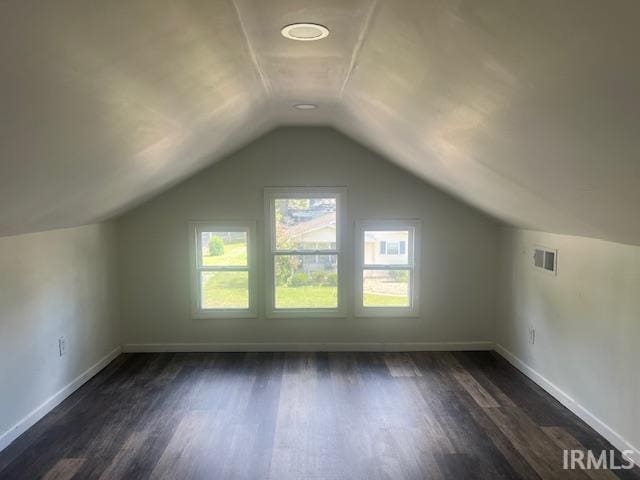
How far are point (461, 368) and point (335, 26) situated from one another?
362 centimetres

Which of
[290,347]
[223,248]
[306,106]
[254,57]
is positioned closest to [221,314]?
[223,248]

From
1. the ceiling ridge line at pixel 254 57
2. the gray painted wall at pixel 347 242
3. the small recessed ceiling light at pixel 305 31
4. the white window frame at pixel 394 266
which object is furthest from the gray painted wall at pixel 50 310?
the white window frame at pixel 394 266

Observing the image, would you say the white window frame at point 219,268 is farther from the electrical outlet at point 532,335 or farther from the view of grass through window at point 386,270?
the electrical outlet at point 532,335

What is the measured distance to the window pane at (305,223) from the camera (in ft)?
16.0

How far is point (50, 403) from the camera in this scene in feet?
11.5

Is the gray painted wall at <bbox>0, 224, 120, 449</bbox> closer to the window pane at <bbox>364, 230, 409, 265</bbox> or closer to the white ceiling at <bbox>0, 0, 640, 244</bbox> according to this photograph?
the white ceiling at <bbox>0, 0, 640, 244</bbox>

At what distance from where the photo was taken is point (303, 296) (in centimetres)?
495

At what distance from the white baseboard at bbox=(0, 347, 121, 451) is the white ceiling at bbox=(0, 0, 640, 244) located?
1365 millimetres

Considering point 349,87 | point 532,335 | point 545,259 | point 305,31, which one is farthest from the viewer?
point 532,335

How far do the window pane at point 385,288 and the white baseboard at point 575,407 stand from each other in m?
1.20

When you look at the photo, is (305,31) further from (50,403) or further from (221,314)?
(221,314)

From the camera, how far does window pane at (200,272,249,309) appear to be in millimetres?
4910

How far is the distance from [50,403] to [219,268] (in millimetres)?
1965

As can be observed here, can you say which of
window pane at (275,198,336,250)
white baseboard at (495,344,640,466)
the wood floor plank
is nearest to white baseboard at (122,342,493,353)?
white baseboard at (495,344,640,466)
